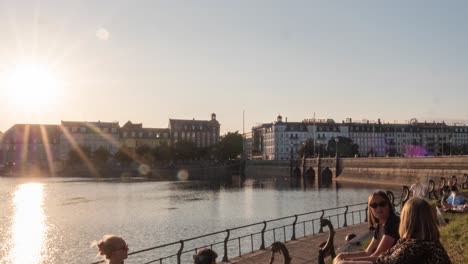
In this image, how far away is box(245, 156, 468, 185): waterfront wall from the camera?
265ft

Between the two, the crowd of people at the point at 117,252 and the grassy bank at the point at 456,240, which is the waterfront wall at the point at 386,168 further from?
the crowd of people at the point at 117,252

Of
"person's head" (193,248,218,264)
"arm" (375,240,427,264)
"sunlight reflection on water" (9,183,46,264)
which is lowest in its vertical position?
"sunlight reflection on water" (9,183,46,264)

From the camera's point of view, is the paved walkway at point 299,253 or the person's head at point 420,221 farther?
the paved walkway at point 299,253

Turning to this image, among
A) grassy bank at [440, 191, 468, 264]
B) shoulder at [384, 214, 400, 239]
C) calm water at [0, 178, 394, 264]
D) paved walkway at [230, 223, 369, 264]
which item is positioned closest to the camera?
shoulder at [384, 214, 400, 239]

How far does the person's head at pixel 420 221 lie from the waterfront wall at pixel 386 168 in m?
76.6

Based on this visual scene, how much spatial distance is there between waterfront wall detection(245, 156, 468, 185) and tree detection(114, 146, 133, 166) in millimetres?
62510

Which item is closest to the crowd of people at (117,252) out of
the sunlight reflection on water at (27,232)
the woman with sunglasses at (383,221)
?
the woman with sunglasses at (383,221)

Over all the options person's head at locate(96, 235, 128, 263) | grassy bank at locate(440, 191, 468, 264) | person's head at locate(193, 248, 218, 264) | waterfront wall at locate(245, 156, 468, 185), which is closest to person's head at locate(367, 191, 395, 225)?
person's head at locate(193, 248, 218, 264)

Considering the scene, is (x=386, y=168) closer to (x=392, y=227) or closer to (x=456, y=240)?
(x=456, y=240)

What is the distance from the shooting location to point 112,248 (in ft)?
21.7

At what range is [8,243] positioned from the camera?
39656mm

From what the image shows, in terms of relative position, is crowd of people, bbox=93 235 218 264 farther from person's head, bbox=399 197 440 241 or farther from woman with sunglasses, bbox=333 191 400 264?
person's head, bbox=399 197 440 241

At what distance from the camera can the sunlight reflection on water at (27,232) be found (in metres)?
34.7

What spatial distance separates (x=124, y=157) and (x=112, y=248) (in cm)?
18659
